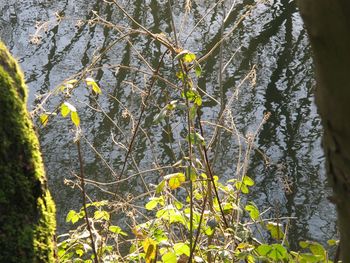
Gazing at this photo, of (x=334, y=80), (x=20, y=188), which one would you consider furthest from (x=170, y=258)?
(x=334, y=80)

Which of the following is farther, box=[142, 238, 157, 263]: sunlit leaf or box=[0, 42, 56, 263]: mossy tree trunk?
box=[142, 238, 157, 263]: sunlit leaf

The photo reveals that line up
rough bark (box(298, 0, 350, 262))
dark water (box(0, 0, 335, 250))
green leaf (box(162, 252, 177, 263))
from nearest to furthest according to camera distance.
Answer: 1. rough bark (box(298, 0, 350, 262))
2. green leaf (box(162, 252, 177, 263))
3. dark water (box(0, 0, 335, 250))

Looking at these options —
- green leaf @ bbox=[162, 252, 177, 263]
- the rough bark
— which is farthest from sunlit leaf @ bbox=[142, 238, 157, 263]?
the rough bark

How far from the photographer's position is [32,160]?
1553 millimetres

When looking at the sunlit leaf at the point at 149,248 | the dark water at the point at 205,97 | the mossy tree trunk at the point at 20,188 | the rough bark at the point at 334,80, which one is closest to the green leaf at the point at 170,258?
the sunlit leaf at the point at 149,248

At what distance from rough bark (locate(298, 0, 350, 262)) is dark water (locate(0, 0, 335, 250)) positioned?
3.87 meters

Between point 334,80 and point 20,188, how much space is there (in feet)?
2.87

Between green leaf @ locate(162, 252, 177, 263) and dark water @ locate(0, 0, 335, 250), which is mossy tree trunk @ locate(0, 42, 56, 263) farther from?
dark water @ locate(0, 0, 335, 250)

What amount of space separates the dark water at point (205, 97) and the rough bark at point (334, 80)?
12.7 feet

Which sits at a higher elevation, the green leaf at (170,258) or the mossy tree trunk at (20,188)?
the mossy tree trunk at (20,188)

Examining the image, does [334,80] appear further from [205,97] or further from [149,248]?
[205,97]

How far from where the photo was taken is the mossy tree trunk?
1.46m

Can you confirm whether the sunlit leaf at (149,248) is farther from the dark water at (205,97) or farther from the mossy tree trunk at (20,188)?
the dark water at (205,97)

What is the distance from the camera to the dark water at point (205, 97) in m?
6.02
